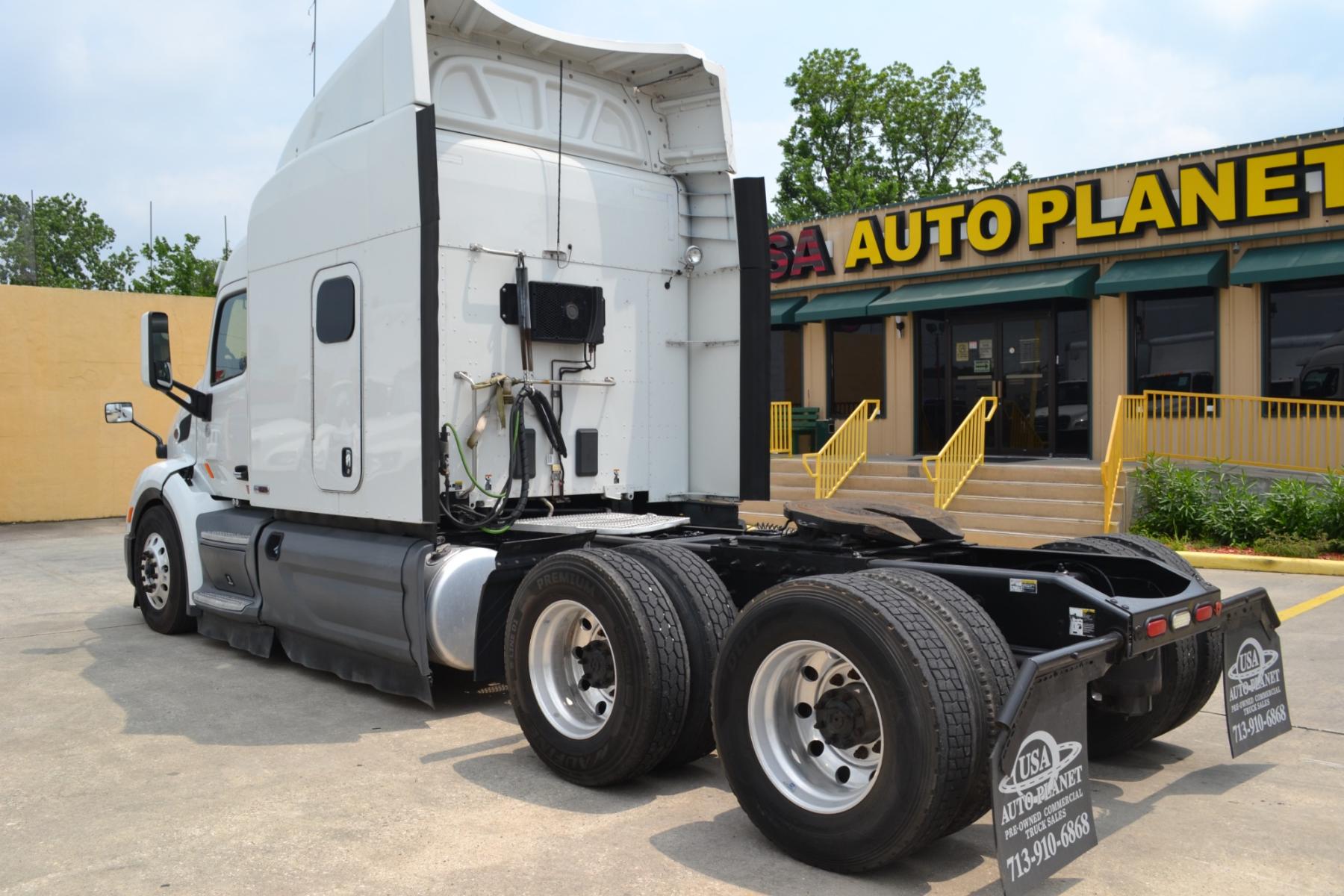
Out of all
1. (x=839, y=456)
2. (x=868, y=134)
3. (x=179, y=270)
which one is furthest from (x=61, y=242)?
(x=839, y=456)

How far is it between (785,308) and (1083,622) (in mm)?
18453

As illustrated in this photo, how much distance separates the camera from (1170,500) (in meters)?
13.8

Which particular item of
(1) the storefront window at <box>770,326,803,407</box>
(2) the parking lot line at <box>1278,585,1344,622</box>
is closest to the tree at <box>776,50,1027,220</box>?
(1) the storefront window at <box>770,326,803,407</box>

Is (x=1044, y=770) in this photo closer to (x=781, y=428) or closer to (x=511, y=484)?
(x=511, y=484)

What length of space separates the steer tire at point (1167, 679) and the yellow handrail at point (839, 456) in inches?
448

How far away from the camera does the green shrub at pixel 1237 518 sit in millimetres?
12945

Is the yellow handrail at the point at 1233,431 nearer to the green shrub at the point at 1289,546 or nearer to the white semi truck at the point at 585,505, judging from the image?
the green shrub at the point at 1289,546

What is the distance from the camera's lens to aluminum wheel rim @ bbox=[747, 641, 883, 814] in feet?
13.0

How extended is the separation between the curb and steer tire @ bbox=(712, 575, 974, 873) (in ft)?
31.1

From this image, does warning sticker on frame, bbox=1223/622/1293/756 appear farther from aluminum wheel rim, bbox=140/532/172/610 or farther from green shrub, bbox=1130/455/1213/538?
green shrub, bbox=1130/455/1213/538

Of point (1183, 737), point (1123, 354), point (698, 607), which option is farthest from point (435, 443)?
point (1123, 354)

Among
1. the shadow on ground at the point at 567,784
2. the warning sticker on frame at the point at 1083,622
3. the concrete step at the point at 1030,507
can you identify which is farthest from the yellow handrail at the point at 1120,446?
the warning sticker on frame at the point at 1083,622

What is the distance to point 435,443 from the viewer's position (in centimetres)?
590

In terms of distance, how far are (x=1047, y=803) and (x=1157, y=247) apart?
1582 cm
